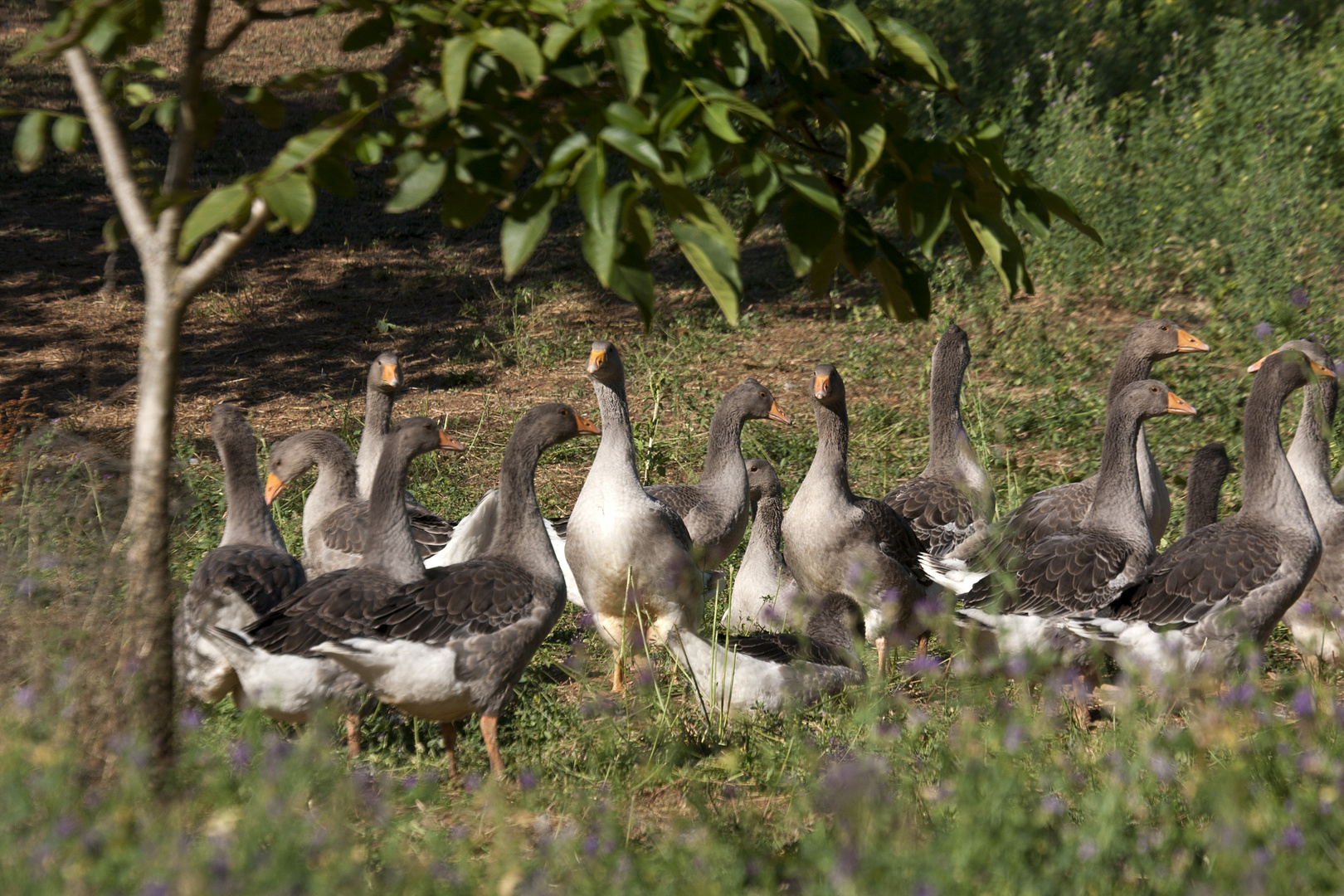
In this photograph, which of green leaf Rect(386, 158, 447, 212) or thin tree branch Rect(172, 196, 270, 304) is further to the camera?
thin tree branch Rect(172, 196, 270, 304)

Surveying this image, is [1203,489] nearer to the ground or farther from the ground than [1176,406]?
nearer to the ground

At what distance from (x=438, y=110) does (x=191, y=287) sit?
1407mm

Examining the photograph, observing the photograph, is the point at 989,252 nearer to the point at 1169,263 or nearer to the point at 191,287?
the point at 191,287

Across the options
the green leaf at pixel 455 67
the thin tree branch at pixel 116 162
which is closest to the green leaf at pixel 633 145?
the green leaf at pixel 455 67

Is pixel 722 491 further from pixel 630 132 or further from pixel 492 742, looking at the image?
pixel 630 132

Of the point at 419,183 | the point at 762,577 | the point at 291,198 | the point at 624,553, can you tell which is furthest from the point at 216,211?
the point at 762,577

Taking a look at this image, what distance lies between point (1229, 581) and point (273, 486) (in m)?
6.02

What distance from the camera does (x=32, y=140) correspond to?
327 cm

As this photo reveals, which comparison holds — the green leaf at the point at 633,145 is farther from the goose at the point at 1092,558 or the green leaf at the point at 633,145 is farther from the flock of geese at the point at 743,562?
the goose at the point at 1092,558

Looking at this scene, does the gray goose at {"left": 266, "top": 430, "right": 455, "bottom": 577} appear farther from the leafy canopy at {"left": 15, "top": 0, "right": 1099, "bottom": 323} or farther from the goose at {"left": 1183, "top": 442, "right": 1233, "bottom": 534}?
the goose at {"left": 1183, "top": 442, "right": 1233, "bottom": 534}

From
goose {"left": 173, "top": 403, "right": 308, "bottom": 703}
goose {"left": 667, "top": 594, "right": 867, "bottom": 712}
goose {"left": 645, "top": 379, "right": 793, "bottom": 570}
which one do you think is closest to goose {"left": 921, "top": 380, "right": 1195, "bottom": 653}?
goose {"left": 667, "top": 594, "right": 867, "bottom": 712}

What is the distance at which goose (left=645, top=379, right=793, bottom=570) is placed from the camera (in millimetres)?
7609

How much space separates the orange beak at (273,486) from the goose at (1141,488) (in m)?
4.65

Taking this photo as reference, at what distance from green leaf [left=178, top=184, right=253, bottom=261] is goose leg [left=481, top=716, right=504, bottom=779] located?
119 inches
